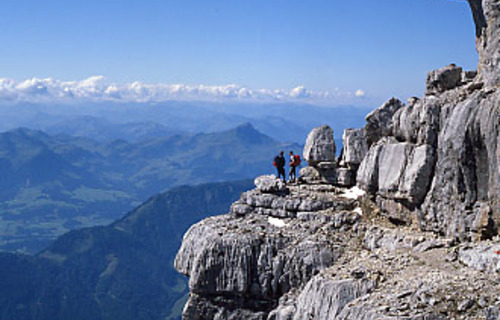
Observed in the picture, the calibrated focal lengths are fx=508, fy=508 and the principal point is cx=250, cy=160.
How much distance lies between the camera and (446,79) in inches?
1737

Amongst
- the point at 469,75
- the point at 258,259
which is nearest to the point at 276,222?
the point at 258,259

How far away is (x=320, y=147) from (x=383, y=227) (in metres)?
15.8

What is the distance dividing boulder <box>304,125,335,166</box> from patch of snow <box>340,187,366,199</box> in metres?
5.61

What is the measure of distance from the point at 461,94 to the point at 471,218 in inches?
395

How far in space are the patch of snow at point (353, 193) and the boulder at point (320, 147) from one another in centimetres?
561

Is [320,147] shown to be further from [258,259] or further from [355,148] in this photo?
[258,259]

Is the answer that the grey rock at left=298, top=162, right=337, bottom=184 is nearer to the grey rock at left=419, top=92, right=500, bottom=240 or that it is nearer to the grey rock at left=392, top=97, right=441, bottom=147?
the grey rock at left=392, top=97, right=441, bottom=147

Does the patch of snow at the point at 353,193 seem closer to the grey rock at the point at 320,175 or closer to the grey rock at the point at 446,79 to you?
the grey rock at the point at 320,175

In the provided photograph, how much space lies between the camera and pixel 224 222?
49625 millimetres

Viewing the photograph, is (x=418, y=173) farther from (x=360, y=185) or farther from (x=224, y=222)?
(x=224, y=222)

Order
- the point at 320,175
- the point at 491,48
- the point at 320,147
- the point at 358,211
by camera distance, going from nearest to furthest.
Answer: the point at 491,48
the point at 358,211
the point at 320,175
the point at 320,147

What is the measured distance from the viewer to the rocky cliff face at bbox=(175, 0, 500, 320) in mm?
30047

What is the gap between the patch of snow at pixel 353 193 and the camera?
161 feet

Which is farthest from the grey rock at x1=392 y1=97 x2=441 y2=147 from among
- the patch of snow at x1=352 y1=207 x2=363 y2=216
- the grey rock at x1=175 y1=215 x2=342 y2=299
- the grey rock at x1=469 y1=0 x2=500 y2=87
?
the grey rock at x1=175 y1=215 x2=342 y2=299
